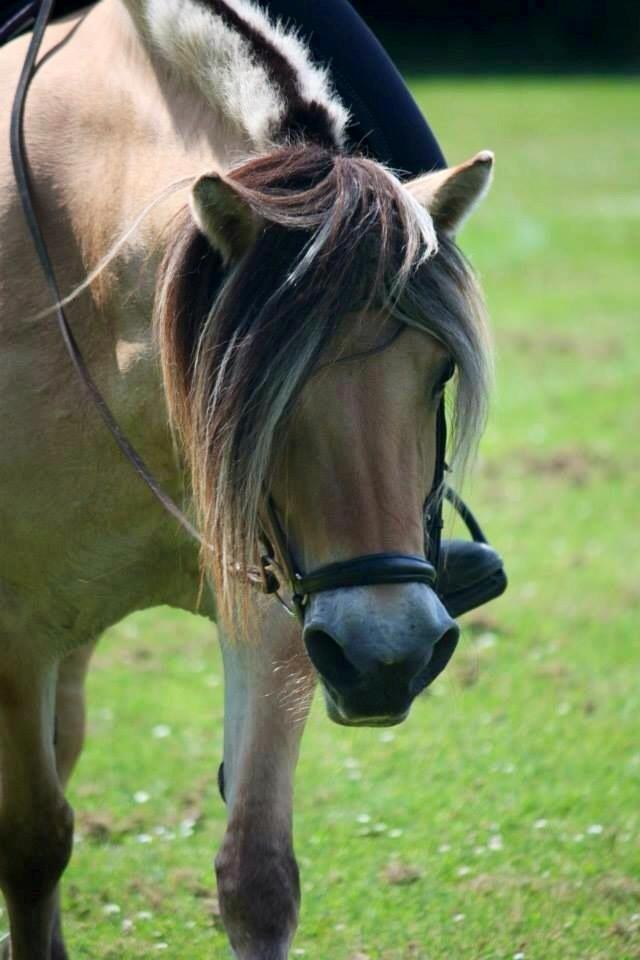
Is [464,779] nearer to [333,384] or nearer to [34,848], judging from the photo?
[34,848]

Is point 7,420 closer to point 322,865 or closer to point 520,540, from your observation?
point 322,865

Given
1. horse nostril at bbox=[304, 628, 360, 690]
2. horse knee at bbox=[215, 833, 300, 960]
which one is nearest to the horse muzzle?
horse nostril at bbox=[304, 628, 360, 690]

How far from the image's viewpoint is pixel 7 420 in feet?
9.93

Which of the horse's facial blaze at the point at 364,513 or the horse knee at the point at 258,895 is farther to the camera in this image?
the horse knee at the point at 258,895

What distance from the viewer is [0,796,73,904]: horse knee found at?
340cm

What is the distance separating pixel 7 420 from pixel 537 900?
1.86 metres

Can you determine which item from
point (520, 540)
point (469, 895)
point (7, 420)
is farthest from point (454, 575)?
point (520, 540)

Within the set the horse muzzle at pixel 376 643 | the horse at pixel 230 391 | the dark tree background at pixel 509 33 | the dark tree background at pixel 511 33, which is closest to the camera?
the horse muzzle at pixel 376 643

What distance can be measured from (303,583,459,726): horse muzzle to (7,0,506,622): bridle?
3 cm

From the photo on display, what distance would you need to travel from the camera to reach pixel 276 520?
2.53 metres

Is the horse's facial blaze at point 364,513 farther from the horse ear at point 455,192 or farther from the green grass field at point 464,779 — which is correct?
the green grass field at point 464,779

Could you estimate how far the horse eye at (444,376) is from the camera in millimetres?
2541

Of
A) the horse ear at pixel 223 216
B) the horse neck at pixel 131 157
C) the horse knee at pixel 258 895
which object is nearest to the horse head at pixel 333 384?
the horse ear at pixel 223 216

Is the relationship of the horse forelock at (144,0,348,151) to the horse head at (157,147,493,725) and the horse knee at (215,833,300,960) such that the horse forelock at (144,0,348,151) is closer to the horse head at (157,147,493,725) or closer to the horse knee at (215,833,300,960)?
the horse head at (157,147,493,725)
